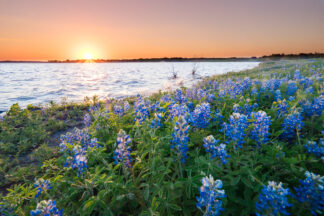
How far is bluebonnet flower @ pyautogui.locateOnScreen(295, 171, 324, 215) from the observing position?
1.60m

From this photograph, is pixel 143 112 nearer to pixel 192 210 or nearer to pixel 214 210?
pixel 192 210

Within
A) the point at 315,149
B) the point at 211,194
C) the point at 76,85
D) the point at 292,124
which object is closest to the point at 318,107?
the point at 292,124

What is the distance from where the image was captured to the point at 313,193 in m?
1.64

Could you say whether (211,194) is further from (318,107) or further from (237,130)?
(318,107)

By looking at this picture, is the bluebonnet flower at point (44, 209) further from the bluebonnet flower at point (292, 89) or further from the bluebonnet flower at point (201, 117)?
the bluebonnet flower at point (292, 89)

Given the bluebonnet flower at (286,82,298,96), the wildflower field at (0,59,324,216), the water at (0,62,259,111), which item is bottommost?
the water at (0,62,259,111)

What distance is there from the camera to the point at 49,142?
4.93 meters

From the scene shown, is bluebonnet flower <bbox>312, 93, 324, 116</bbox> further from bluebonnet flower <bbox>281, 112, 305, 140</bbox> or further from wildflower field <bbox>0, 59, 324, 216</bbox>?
bluebonnet flower <bbox>281, 112, 305, 140</bbox>

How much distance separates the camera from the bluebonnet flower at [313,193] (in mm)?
1598

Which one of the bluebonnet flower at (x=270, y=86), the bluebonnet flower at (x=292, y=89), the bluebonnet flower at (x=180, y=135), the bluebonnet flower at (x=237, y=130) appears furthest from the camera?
the bluebonnet flower at (x=270, y=86)

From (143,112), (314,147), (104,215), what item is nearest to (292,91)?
(314,147)

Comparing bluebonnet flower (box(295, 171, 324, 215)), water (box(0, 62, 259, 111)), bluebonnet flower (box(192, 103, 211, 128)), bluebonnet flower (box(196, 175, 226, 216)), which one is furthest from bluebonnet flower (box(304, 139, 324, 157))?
water (box(0, 62, 259, 111))

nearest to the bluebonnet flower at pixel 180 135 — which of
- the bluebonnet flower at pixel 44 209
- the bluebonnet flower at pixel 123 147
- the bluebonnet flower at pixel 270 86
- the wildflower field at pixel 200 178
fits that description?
the wildflower field at pixel 200 178

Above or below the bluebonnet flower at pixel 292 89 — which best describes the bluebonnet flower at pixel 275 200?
below
